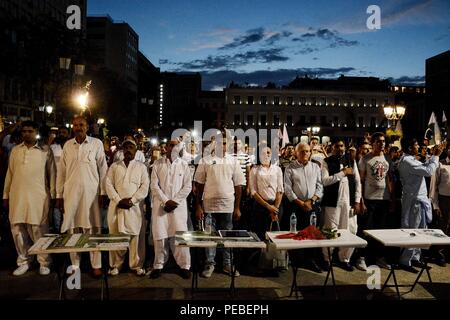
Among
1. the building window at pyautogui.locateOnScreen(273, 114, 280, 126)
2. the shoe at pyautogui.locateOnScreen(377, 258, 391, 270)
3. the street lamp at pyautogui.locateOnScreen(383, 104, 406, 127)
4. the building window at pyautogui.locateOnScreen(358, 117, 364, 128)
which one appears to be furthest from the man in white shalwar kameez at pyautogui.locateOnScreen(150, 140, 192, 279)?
the building window at pyautogui.locateOnScreen(358, 117, 364, 128)

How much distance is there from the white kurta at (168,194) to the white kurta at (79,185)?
2.81 feet

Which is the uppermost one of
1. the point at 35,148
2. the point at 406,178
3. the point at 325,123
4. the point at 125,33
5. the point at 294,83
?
the point at 125,33

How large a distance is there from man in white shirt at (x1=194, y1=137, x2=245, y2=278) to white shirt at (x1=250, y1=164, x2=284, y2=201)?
1.01 feet

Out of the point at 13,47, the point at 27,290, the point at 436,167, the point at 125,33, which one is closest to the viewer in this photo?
the point at 27,290

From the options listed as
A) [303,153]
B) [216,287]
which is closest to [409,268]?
[303,153]

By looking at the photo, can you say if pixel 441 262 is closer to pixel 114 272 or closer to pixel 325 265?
pixel 325 265

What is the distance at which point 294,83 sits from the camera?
93938 millimetres

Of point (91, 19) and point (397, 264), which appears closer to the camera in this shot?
point (397, 264)

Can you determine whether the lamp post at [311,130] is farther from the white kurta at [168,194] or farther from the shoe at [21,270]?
the shoe at [21,270]

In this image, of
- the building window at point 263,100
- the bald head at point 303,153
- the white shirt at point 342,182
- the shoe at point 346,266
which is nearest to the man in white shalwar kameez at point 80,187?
the bald head at point 303,153

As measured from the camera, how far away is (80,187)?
22.0 ft

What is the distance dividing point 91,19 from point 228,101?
3215cm
